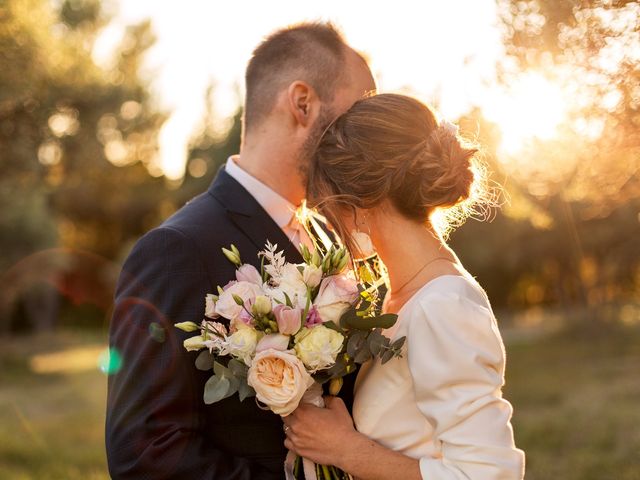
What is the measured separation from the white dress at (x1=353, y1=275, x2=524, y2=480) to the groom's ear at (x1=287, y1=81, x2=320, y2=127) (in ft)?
4.63

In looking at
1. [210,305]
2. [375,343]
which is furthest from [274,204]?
[375,343]

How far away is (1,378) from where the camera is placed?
2164 cm

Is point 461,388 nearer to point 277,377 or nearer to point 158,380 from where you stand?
point 277,377

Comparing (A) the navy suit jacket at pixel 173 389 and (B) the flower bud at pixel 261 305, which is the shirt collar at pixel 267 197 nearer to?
(A) the navy suit jacket at pixel 173 389

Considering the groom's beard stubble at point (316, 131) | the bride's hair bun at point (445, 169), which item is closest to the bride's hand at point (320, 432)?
the bride's hair bun at point (445, 169)

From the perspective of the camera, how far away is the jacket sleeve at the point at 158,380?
2.96 m

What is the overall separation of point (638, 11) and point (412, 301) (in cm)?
167

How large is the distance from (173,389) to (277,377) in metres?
0.52

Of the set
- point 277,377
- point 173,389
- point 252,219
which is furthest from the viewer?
point 252,219

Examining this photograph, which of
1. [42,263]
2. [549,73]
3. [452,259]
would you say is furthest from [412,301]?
[42,263]

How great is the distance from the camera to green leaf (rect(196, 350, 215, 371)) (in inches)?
112

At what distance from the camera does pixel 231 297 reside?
2773 mm

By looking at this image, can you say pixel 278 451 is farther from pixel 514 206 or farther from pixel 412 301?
pixel 514 206

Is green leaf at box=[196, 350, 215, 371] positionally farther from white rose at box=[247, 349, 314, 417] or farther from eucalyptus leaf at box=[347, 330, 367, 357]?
eucalyptus leaf at box=[347, 330, 367, 357]
